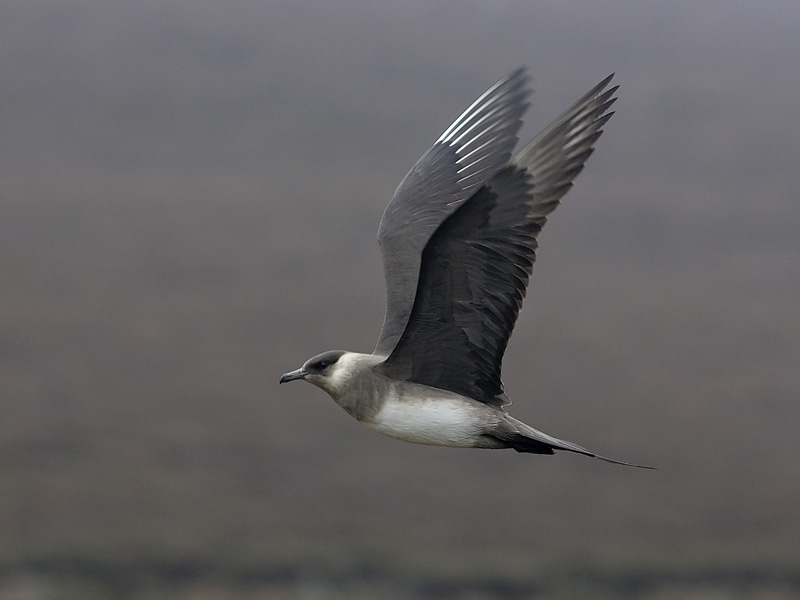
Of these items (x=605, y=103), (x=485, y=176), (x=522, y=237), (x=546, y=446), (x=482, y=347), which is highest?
(x=485, y=176)

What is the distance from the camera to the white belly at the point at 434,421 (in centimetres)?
528

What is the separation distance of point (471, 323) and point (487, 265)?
342 millimetres

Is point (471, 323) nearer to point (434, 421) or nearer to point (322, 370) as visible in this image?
point (434, 421)

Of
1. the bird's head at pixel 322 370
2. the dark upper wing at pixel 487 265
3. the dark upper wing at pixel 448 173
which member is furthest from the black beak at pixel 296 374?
the dark upper wing at pixel 448 173

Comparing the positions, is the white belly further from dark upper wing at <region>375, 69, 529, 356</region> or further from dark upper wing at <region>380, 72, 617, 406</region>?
dark upper wing at <region>375, 69, 529, 356</region>

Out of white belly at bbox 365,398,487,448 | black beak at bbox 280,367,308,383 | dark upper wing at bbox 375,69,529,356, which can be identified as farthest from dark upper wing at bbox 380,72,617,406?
dark upper wing at bbox 375,69,529,356

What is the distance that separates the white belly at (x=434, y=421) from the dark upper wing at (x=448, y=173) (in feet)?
Answer: 3.24

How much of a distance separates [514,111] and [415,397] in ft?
6.70

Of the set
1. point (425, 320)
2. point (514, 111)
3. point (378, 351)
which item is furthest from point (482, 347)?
point (514, 111)

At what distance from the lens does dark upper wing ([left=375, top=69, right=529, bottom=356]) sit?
6.27m

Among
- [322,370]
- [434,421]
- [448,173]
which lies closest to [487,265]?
[434,421]

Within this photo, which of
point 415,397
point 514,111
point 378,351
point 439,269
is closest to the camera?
point 439,269

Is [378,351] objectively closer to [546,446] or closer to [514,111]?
[546,446]

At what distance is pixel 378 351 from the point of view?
5859mm
